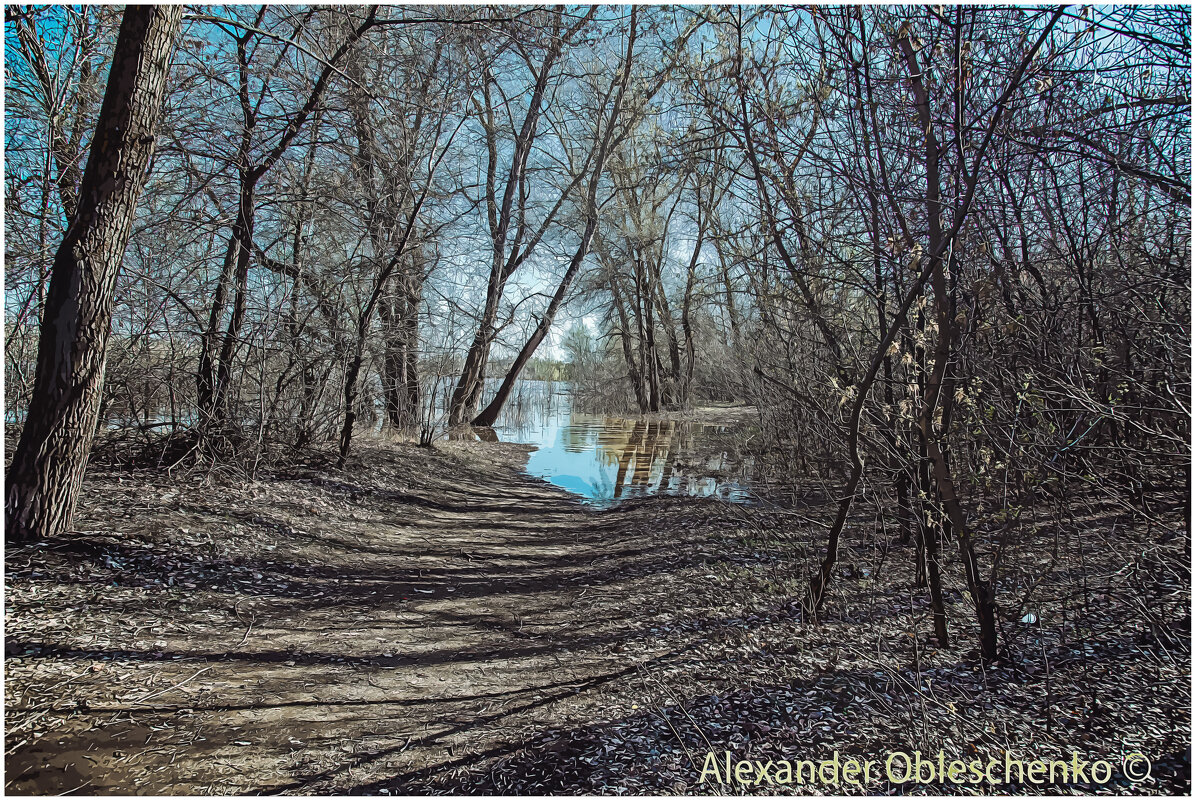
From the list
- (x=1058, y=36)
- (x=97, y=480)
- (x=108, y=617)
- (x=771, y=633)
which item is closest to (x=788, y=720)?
(x=771, y=633)

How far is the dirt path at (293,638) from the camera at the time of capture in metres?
2.51

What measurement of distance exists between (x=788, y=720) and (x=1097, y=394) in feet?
8.71

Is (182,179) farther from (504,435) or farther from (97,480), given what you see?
(504,435)

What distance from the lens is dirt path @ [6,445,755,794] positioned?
2.51 meters

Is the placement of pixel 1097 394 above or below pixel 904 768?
above

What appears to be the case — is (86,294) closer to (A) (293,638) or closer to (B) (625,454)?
(A) (293,638)

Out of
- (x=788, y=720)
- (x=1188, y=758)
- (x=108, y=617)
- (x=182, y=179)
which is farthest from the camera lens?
(x=182, y=179)

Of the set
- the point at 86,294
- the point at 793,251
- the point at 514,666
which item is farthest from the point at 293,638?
the point at 793,251

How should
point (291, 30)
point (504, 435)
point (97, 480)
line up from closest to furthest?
1. point (97, 480)
2. point (291, 30)
3. point (504, 435)

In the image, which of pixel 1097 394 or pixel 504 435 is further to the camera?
pixel 504 435

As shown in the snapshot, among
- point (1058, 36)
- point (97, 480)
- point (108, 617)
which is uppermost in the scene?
point (1058, 36)

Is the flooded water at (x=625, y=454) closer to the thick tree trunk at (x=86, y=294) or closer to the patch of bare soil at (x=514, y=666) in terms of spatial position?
the patch of bare soil at (x=514, y=666)

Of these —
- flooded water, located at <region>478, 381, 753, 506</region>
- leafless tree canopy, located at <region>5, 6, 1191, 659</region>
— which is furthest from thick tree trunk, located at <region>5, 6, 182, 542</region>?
flooded water, located at <region>478, 381, 753, 506</region>

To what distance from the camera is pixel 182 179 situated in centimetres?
610
